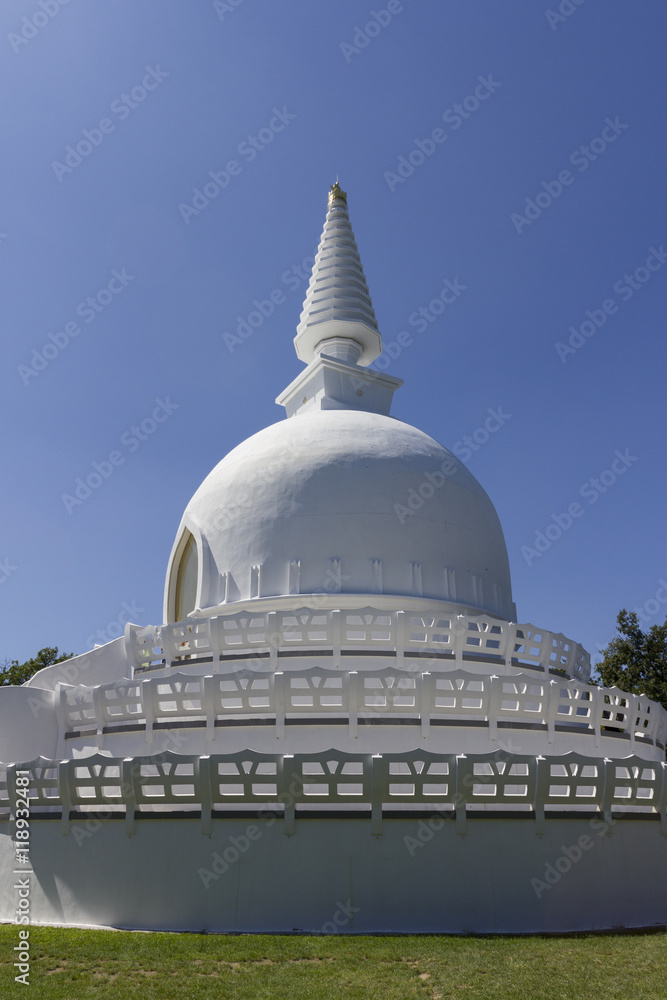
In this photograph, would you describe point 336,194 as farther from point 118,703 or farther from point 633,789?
point 633,789

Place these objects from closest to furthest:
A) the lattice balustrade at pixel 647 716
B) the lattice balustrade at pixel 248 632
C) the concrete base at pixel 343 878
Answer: the concrete base at pixel 343 878 → the lattice balustrade at pixel 647 716 → the lattice balustrade at pixel 248 632

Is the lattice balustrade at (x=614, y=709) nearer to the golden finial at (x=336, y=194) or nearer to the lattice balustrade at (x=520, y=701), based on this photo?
the lattice balustrade at (x=520, y=701)

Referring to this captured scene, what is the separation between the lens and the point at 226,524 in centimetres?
2136

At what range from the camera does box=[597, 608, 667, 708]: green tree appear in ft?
117

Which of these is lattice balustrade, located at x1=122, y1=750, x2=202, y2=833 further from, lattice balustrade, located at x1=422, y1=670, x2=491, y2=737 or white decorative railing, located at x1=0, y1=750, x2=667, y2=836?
lattice balustrade, located at x1=422, y1=670, x2=491, y2=737

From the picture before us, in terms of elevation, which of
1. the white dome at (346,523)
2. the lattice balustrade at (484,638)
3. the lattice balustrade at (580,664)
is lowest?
the lattice balustrade at (580,664)

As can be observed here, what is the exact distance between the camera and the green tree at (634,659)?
117 feet

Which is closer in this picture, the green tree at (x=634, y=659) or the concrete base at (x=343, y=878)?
the concrete base at (x=343, y=878)

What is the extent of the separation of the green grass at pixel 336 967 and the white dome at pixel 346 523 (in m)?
10.6

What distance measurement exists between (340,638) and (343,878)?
6275mm

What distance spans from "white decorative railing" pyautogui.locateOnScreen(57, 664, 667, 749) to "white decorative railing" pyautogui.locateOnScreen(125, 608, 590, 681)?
1391 millimetres

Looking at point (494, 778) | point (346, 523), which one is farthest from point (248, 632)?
point (494, 778)

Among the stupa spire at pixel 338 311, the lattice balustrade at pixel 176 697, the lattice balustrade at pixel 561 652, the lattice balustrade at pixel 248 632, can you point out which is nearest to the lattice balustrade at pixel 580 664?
the lattice balustrade at pixel 561 652

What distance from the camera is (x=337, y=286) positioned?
3128 cm
